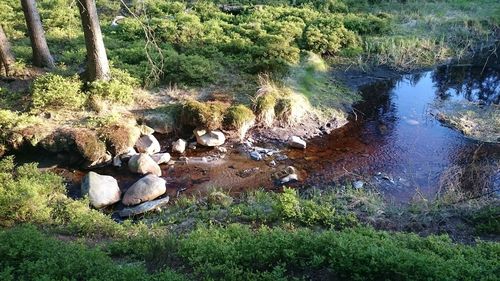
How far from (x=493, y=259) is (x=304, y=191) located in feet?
16.3

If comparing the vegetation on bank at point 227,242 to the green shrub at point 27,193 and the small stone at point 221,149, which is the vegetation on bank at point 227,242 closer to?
the green shrub at point 27,193

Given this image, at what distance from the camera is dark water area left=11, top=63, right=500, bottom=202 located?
424 inches

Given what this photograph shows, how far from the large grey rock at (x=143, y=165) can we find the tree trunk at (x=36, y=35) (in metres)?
5.06

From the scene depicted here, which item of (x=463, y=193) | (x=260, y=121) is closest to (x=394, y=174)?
(x=463, y=193)

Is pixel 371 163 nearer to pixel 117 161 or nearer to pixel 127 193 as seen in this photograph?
pixel 127 193

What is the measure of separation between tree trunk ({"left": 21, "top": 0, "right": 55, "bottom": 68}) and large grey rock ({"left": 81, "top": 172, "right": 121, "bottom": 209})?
17.8 ft

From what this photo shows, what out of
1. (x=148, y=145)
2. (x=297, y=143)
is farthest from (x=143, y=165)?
(x=297, y=143)

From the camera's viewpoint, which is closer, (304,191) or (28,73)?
(304,191)

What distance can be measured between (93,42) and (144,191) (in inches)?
188

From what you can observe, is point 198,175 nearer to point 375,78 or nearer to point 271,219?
point 271,219

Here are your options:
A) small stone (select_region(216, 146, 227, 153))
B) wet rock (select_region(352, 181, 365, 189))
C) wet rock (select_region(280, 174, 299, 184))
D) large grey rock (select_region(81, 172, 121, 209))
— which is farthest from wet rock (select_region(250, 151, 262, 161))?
large grey rock (select_region(81, 172, 121, 209))

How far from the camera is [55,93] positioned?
11820 mm

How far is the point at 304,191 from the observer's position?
34.5ft

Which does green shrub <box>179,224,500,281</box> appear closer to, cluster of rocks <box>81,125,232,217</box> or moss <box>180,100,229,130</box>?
cluster of rocks <box>81,125,232,217</box>
